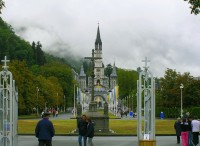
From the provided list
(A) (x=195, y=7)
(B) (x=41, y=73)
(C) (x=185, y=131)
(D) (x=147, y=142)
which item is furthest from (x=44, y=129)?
(B) (x=41, y=73)

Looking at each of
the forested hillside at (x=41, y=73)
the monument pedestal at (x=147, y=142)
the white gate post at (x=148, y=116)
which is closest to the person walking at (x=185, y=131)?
the white gate post at (x=148, y=116)

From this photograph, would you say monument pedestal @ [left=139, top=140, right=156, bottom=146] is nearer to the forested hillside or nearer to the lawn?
the lawn

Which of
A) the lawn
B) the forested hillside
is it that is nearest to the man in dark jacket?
the lawn

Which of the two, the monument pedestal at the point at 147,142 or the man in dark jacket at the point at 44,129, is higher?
the man in dark jacket at the point at 44,129

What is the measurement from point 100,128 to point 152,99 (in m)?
23.6

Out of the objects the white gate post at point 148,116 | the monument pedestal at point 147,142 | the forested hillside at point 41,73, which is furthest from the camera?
the forested hillside at point 41,73

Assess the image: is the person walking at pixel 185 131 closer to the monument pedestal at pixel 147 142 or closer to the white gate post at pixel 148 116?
the white gate post at pixel 148 116

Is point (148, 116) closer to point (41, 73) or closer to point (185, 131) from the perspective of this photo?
point (185, 131)

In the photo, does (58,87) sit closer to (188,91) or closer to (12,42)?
(12,42)

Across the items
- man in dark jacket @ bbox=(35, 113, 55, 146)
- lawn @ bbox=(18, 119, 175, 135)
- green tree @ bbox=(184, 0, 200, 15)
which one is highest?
green tree @ bbox=(184, 0, 200, 15)

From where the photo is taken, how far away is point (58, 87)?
136m

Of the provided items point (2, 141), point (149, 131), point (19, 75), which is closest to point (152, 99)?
point (149, 131)

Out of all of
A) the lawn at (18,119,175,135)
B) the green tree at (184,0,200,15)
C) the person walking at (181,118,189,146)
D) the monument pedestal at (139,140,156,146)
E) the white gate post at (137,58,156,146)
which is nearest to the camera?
the green tree at (184,0,200,15)

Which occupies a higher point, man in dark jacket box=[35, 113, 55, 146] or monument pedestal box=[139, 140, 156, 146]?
man in dark jacket box=[35, 113, 55, 146]
